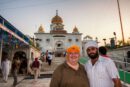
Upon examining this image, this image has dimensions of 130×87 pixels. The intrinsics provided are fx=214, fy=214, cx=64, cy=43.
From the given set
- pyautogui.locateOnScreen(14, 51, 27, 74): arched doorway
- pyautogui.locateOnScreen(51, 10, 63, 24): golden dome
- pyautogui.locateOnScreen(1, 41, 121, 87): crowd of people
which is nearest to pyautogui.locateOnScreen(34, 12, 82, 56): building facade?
pyautogui.locateOnScreen(51, 10, 63, 24): golden dome

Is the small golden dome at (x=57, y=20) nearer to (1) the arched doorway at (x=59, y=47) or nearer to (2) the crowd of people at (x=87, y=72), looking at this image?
(1) the arched doorway at (x=59, y=47)

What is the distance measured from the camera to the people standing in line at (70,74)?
3328mm

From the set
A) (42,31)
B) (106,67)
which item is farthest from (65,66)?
(42,31)

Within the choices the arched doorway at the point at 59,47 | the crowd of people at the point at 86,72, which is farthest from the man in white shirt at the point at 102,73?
the arched doorway at the point at 59,47

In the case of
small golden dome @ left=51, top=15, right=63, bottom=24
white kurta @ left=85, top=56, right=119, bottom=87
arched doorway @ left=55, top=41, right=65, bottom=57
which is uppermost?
small golden dome @ left=51, top=15, right=63, bottom=24

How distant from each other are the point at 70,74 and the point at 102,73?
1.83ft

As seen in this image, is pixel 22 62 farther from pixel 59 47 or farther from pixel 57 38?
pixel 57 38

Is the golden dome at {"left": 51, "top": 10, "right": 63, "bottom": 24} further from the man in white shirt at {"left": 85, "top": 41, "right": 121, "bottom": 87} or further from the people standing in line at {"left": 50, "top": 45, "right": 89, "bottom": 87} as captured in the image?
the people standing in line at {"left": 50, "top": 45, "right": 89, "bottom": 87}

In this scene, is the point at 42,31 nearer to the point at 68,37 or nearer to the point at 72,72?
the point at 68,37

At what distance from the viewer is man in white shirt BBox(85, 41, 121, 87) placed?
11.5ft

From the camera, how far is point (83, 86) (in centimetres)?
338

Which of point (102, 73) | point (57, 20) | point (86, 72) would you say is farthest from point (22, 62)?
point (57, 20)

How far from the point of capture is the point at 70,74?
336 centimetres

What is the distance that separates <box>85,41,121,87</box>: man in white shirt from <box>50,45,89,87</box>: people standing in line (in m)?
0.14
